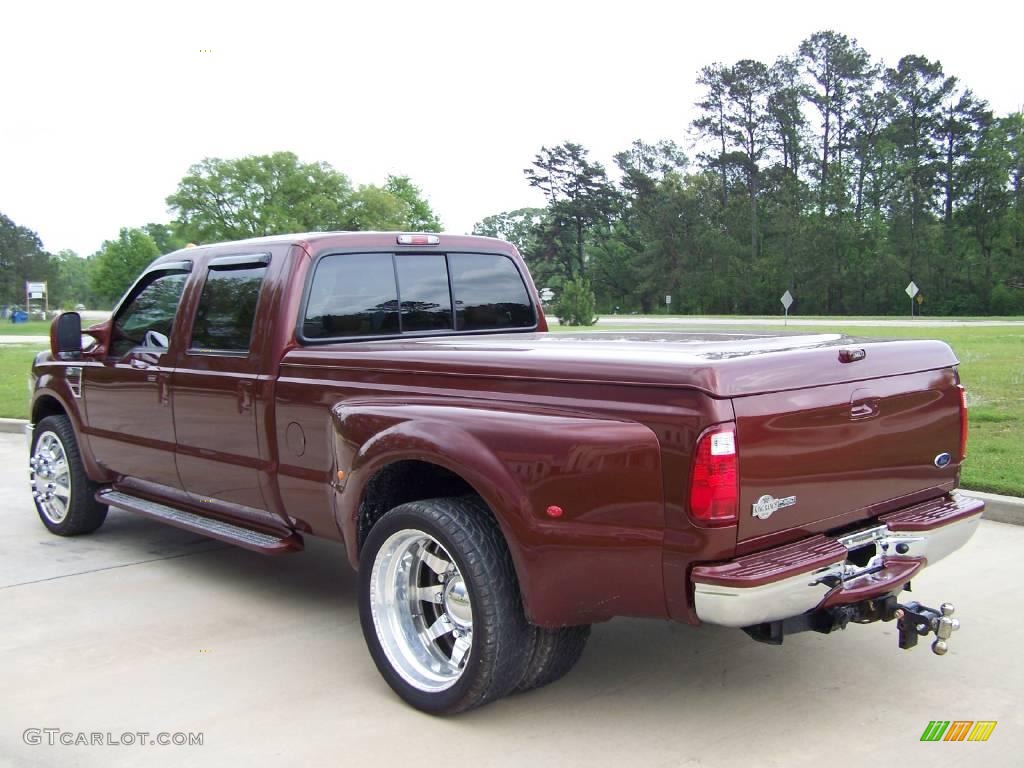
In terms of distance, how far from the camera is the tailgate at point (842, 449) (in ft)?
9.73

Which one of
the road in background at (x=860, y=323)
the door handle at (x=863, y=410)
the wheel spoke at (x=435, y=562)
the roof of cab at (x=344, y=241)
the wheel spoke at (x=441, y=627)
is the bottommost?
the road in background at (x=860, y=323)

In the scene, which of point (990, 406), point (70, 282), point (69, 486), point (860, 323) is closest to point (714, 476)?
point (69, 486)

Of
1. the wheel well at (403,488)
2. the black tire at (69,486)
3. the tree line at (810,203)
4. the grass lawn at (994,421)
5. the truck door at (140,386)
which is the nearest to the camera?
the wheel well at (403,488)

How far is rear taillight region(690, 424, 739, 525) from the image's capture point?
2857 mm

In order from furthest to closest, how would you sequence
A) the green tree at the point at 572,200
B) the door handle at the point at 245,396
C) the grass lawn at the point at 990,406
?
the green tree at the point at 572,200, the grass lawn at the point at 990,406, the door handle at the point at 245,396

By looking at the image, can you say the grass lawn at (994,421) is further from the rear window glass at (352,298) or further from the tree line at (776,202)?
the tree line at (776,202)

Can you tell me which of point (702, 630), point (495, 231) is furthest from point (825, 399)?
point (495, 231)

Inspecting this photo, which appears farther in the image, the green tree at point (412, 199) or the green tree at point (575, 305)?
the green tree at point (412, 199)

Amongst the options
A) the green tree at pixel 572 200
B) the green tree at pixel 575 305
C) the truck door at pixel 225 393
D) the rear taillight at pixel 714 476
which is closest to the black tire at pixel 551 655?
the rear taillight at pixel 714 476

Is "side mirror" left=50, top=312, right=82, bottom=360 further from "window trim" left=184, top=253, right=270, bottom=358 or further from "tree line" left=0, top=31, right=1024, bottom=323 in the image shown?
"tree line" left=0, top=31, right=1024, bottom=323

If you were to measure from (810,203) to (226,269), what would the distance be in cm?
7926

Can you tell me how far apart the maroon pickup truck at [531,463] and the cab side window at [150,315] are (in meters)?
0.20

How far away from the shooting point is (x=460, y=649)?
11.6 feet

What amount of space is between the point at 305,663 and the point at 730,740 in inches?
72.2
